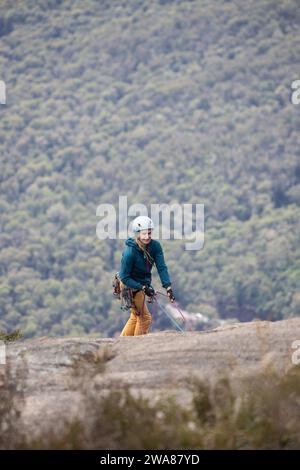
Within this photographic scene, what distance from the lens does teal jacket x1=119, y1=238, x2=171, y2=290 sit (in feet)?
43.9

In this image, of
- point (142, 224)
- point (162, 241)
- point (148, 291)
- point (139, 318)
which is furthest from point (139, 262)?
point (162, 241)

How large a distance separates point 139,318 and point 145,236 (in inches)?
45.8

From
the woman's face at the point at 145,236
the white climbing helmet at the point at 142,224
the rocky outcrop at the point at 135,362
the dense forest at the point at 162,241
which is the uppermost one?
the dense forest at the point at 162,241

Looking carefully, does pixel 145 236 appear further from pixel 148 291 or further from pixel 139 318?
pixel 139 318

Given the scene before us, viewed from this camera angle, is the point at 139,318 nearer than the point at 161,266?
No

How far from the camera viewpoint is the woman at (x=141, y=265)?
13242mm

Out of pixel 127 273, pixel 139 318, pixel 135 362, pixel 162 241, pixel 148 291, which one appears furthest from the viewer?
pixel 162 241

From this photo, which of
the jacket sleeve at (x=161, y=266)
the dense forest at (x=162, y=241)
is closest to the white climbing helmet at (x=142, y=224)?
the jacket sleeve at (x=161, y=266)

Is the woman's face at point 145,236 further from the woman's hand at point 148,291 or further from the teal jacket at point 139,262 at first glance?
the woman's hand at point 148,291

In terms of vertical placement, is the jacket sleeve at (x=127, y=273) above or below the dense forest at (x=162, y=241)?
below

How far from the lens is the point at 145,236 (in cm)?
1322

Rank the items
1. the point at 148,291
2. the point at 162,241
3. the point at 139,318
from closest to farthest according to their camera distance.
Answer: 1. the point at 148,291
2. the point at 139,318
3. the point at 162,241

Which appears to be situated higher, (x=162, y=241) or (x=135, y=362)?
(x=162, y=241)
